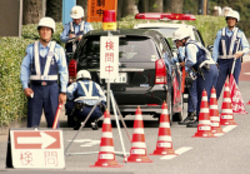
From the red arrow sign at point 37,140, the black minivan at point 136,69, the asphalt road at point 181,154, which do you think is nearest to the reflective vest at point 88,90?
the black minivan at point 136,69

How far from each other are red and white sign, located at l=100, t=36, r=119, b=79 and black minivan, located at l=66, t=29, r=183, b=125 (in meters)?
3.18

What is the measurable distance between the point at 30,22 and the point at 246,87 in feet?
20.4

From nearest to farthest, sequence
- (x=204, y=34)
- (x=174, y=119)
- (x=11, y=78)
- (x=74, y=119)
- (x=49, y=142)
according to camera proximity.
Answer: (x=49, y=142), (x=11, y=78), (x=74, y=119), (x=174, y=119), (x=204, y=34)

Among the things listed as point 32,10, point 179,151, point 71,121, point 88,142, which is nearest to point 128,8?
point 32,10

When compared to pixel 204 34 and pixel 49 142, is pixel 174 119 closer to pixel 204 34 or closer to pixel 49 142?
pixel 49 142

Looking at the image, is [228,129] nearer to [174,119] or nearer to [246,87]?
[174,119]

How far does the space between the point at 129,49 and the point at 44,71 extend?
4013 mm

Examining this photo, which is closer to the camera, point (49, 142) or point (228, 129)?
point (49, 142)

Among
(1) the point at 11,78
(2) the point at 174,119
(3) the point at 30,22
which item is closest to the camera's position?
(1) the point at 11,78

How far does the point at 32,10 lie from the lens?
23.6 meters

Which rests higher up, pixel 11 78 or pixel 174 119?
pixel 11 78

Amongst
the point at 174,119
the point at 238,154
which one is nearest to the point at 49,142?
the point at 238,154

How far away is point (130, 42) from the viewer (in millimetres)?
14562

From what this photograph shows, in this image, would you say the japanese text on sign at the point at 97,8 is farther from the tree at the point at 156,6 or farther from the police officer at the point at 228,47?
the tree at the point at 156,6
